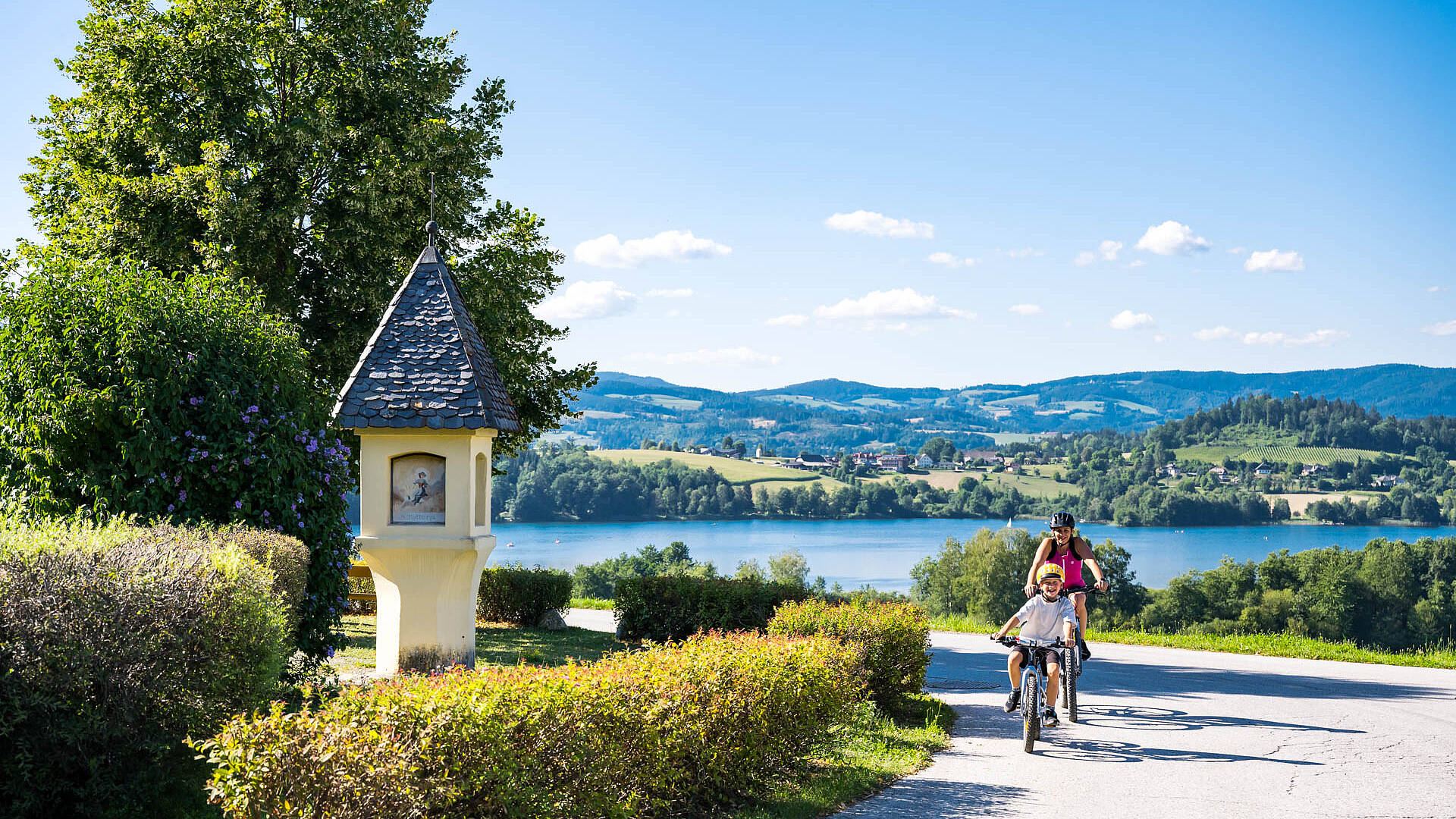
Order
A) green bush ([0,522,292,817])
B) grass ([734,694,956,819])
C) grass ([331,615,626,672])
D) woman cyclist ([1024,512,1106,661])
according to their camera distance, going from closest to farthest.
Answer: green bush ([0,522,292,817])
grass ([734,694,956,819])
woman cyclist ([1024,512,1106,661])
grass ([331,615,626,672])

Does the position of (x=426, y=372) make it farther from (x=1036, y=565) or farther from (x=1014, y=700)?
(x=1014, y=700)

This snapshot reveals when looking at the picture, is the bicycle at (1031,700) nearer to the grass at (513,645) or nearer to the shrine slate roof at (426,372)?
the grass at (513,645)

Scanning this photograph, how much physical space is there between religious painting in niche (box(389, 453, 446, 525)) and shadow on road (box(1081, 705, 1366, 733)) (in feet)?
22.9

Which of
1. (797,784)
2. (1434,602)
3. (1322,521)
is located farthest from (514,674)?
(1322,521)

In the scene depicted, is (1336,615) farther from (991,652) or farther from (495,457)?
(495,457)

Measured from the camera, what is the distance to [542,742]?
500 centimetres

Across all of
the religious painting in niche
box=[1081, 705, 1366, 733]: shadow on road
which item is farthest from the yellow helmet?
the religious painting in niche

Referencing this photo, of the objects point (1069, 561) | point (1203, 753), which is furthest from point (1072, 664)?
point (1203, 753)

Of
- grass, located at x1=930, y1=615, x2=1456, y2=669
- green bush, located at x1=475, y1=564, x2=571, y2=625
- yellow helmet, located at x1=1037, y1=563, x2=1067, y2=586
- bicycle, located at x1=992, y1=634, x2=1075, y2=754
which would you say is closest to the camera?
bicycle, located at x1=992, y1=634, x2=1075, y2=754

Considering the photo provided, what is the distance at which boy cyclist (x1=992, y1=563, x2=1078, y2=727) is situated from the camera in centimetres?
907

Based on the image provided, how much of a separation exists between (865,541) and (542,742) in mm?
95735

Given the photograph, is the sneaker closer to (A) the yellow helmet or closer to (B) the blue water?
(A) the yellow helmet

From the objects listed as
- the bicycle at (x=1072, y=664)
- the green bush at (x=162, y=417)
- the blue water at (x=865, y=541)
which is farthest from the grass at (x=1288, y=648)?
the blue water at (x=865, y=541)

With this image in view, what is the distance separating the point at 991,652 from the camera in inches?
741
